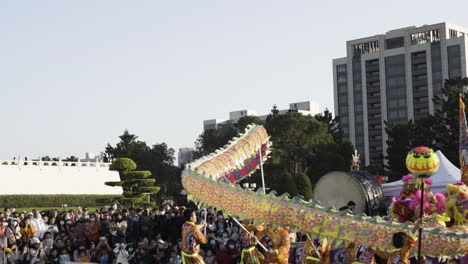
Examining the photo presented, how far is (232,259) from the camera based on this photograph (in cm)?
1591

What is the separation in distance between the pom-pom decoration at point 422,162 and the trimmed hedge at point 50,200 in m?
36.8

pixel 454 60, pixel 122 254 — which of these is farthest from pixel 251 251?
pixel 454 60

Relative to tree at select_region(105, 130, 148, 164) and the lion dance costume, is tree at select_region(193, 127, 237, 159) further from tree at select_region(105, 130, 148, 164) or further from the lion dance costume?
the lion dance costume

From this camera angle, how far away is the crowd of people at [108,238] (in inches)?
661

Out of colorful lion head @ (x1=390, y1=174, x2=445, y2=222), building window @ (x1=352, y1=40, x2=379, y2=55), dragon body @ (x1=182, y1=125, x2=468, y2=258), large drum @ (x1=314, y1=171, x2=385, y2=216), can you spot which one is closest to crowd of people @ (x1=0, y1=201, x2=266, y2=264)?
large drum @ (x1=314, y1=171, x2=385, y2=216)

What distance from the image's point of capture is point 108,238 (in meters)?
18.1

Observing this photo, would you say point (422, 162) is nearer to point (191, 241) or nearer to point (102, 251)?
point (191, 241)

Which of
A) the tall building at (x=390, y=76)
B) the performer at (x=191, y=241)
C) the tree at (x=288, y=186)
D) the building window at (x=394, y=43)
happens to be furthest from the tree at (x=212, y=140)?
the performer at (x=191, y=241)

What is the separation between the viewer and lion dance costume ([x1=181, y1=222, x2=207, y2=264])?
37.0 feet

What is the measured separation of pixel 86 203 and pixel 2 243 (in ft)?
105

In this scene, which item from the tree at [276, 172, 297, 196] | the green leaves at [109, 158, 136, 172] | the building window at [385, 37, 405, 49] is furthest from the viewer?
the building window at [385, 37, 405, 49]

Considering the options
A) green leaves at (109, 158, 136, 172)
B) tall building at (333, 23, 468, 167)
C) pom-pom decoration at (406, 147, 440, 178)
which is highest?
tall building at (333, 23, 468, 167)

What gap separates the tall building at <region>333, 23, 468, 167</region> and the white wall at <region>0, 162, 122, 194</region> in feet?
161

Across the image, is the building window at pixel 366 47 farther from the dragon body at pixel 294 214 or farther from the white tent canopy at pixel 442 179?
the dragon body at pixel 294 214
